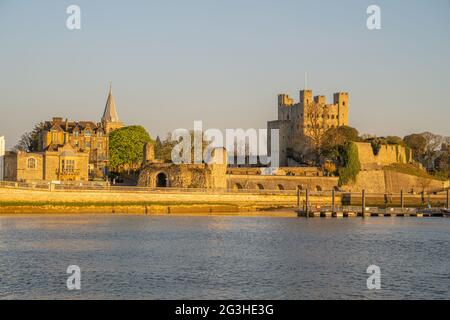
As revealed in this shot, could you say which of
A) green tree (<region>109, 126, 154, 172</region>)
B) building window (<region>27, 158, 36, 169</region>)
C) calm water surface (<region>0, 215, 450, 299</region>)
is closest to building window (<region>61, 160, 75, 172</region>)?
building window (<region>27, 158, 36, 169</region>)

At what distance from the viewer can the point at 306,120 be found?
111688mm

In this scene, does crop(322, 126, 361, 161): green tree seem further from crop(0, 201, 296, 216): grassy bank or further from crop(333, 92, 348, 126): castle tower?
crop(0, 201, 296, 216): grassy bank

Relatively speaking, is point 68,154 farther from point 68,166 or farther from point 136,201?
point 136,201

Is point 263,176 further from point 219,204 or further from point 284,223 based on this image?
point 284,223

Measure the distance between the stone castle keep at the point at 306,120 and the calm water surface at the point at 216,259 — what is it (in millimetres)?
53539

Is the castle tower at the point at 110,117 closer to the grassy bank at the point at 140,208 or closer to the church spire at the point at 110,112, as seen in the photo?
the church spire at the point at 110,112

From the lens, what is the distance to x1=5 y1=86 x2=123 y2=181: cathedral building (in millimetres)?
75625

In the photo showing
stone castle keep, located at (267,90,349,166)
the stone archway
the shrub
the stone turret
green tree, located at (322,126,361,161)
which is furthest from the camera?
stone castle keep, located at (267,90,349,166)

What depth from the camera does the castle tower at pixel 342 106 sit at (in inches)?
4478
